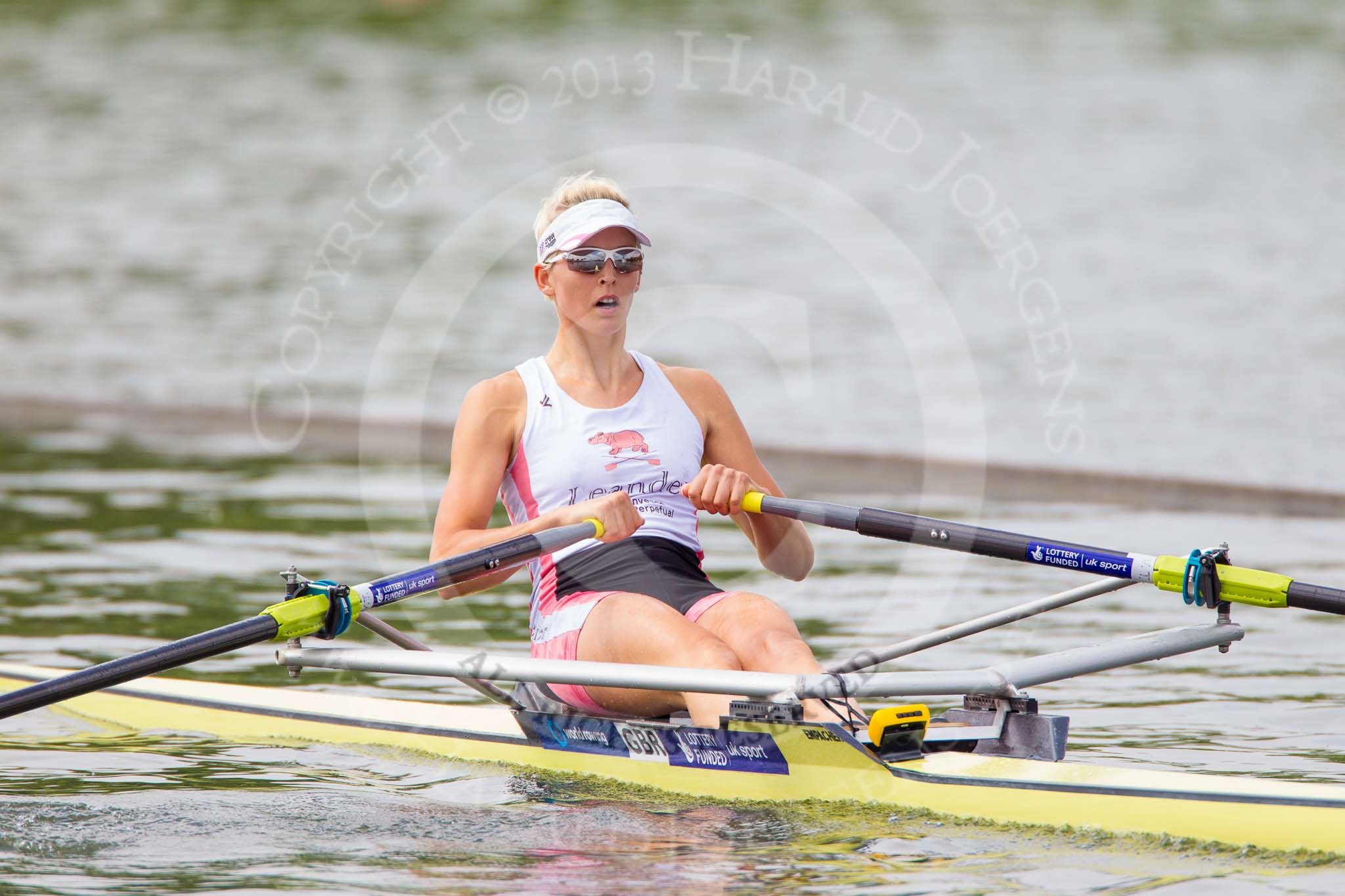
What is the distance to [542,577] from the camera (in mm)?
4949

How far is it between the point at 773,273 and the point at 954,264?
1969 mm

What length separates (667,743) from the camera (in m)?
4.56

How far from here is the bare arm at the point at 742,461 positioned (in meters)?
5.01

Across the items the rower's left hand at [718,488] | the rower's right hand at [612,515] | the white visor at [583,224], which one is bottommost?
the rower's right hand at [612,515]

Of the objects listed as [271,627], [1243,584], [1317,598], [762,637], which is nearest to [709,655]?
[762,637]

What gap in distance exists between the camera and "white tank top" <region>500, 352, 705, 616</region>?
4824 mm

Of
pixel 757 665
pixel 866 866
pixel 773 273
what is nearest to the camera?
pixel 866 866

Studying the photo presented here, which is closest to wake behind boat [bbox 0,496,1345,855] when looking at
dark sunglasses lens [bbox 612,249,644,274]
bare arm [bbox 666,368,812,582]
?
bare arm [bbox 666,368,812,582]

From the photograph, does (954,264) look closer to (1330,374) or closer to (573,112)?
(1330,374)

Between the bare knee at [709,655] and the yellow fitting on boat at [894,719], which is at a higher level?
the bare knee at [709,655]

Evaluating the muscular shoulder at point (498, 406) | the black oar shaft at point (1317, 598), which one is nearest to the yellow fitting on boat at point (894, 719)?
the black oar shaft at point (1317, 598)

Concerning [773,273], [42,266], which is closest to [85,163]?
[42,266]

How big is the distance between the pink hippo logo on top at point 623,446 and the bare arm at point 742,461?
0.22 m

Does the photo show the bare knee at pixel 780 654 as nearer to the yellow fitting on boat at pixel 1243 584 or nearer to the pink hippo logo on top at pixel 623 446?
the pink hippo logo on top at pixel 623 446
